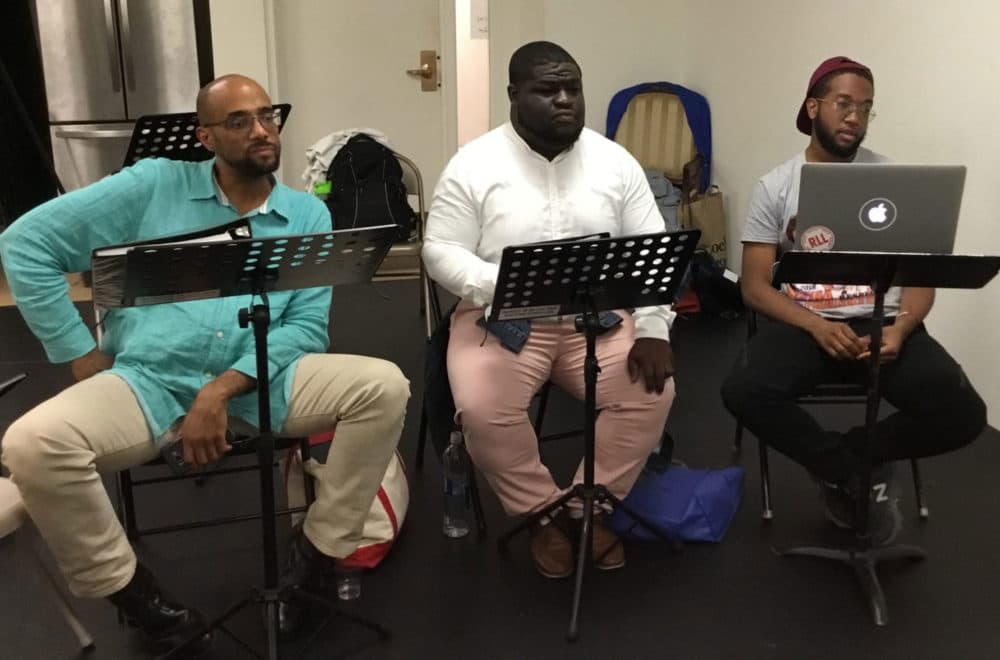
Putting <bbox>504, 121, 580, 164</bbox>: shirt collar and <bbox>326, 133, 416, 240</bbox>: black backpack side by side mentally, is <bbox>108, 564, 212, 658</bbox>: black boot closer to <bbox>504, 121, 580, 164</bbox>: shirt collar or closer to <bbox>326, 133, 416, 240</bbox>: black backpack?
<bbox>504, 121, 580, 164</bbox>: shirt collar

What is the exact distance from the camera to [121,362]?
1.93m

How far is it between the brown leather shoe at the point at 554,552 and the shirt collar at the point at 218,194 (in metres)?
0.91

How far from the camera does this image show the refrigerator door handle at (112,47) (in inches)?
183

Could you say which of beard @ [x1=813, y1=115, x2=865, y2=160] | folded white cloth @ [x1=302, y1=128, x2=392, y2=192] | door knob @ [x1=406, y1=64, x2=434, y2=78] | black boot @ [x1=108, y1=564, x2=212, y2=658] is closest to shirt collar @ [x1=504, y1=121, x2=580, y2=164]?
beard @ [x1=813, y1=115, x2=865, y2=160]

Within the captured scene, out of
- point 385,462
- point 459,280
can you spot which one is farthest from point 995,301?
point 385,462

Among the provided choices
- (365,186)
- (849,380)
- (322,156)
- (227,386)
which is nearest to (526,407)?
(227,386)

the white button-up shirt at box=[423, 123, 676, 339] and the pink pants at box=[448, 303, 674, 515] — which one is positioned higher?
the white button-up shirt at box=[423, 123, 676, 339]

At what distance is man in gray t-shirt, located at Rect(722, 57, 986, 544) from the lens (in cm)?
218

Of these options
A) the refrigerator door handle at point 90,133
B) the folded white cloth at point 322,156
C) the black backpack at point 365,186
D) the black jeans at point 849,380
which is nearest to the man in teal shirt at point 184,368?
the black jeans at point 849,380

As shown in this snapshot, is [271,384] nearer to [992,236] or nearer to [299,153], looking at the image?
[992,236]

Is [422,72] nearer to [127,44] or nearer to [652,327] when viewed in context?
[127,44]

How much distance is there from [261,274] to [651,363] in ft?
2.96

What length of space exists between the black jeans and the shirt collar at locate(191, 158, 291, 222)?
3.66 ft

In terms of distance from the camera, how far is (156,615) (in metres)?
1.88
